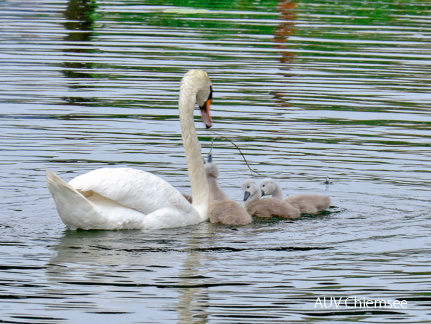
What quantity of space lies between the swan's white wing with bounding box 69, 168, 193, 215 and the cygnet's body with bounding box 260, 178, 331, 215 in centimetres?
99

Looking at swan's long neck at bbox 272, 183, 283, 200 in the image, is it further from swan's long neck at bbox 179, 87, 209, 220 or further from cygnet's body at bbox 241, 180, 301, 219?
swan's long neck at bbox 179, 87, 209, 220

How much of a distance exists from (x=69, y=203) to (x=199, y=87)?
6.25 feet

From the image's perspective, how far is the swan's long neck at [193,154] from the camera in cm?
1029

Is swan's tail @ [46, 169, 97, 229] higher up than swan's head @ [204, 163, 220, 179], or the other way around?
swan's tail @ [46, 169, 97, 229]

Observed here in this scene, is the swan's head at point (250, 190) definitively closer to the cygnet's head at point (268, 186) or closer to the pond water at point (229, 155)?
the cygnet's head at point (268, 186)

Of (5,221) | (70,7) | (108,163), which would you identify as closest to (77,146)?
(108,163)

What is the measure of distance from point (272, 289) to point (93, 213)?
2053 millimetres

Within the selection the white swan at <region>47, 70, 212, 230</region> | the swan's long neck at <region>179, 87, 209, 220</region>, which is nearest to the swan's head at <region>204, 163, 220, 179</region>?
the swan's long neck at <region>179, 87, 209, 220</region>

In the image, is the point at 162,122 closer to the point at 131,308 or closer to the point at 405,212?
the point at 405,212

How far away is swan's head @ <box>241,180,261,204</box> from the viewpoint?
10.4m

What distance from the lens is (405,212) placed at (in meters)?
10.1

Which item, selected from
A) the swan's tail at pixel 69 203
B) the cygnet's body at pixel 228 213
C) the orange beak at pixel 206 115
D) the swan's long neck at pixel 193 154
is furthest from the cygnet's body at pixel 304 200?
the swan's tail at pixel 69 203

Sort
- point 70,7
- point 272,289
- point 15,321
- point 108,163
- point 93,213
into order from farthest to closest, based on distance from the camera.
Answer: point 70,7 < point 108,163 < point 93,213 < point 272,289 < point 15,321

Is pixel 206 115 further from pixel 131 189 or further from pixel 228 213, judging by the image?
pixel 131 189
